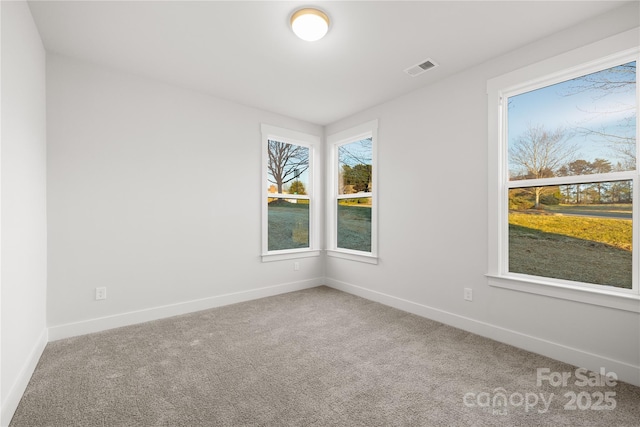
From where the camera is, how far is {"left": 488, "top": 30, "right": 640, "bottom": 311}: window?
6.88 ft

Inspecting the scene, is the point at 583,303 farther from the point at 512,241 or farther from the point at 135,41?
the point at 135,41

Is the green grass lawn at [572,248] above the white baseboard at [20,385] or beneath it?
above

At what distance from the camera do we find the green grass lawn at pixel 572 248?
2117 mm

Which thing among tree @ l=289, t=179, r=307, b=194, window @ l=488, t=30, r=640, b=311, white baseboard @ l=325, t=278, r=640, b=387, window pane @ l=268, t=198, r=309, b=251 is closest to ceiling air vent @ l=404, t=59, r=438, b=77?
window @ l=488, t=30, r=640, b=311

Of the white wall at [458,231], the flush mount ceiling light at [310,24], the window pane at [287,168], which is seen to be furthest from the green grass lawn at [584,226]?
the window pane at [287,168]

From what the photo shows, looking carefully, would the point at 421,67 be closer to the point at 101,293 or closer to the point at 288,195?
the point at 288,195

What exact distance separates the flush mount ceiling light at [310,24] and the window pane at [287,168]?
2.08 metres

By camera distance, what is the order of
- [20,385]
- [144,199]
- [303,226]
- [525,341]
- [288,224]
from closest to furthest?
[20,385] < [525,341] < [144,199] < [288,224] < [303,226]

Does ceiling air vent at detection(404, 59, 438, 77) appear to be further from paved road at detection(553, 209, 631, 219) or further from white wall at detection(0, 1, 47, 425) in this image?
white wall at detection(0, 1, 47, 425)

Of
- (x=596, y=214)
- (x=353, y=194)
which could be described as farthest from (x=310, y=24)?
(x=596, y=214)

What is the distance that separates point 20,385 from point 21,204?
3.67 feet

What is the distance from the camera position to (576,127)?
7.63 ft

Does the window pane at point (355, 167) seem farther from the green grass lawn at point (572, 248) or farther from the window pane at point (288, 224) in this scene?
the green grass lawn at point (572, 248)

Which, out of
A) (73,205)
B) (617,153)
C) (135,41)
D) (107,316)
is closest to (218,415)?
(107,316)
